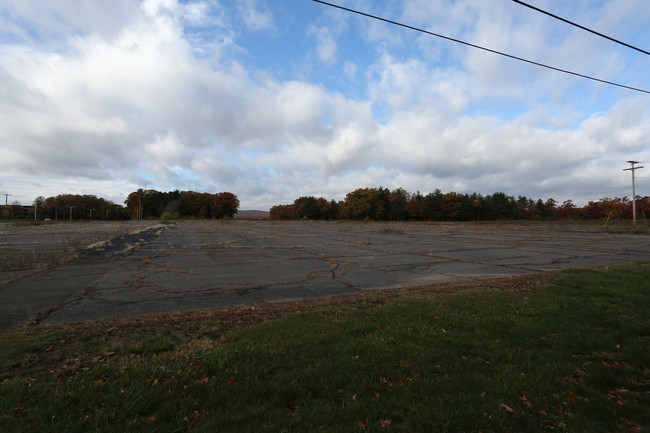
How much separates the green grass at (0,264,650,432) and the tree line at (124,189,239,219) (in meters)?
118

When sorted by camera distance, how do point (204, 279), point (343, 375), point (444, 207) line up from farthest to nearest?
point (444, 207) → point (204, 279) → point (343, 375)

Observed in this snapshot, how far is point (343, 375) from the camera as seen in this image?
3.51 metres

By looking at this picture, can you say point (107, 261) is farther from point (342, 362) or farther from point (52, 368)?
point (342, 362)

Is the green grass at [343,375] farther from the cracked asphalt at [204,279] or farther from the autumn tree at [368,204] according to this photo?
the autumn tree at [368,204]

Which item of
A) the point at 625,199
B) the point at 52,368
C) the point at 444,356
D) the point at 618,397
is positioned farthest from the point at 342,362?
the point at 625,199

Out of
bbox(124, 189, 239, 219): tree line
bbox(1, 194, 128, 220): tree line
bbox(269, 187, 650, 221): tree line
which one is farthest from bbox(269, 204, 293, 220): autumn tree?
bbox(1, 194, 128, 220): tree line

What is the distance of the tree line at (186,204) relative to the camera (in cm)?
12119

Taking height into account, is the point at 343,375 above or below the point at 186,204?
below

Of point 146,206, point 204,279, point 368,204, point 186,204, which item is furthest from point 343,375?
point 146,206

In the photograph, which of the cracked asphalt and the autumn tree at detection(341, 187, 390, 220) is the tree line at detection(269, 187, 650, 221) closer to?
the autumn tree at detection(341, 187, 390, 220)

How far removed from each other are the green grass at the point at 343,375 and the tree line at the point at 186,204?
118249 mm

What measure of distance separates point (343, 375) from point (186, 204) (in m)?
130

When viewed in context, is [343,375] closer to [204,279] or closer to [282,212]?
[204,279]

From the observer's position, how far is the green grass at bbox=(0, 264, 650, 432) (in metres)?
2.80
